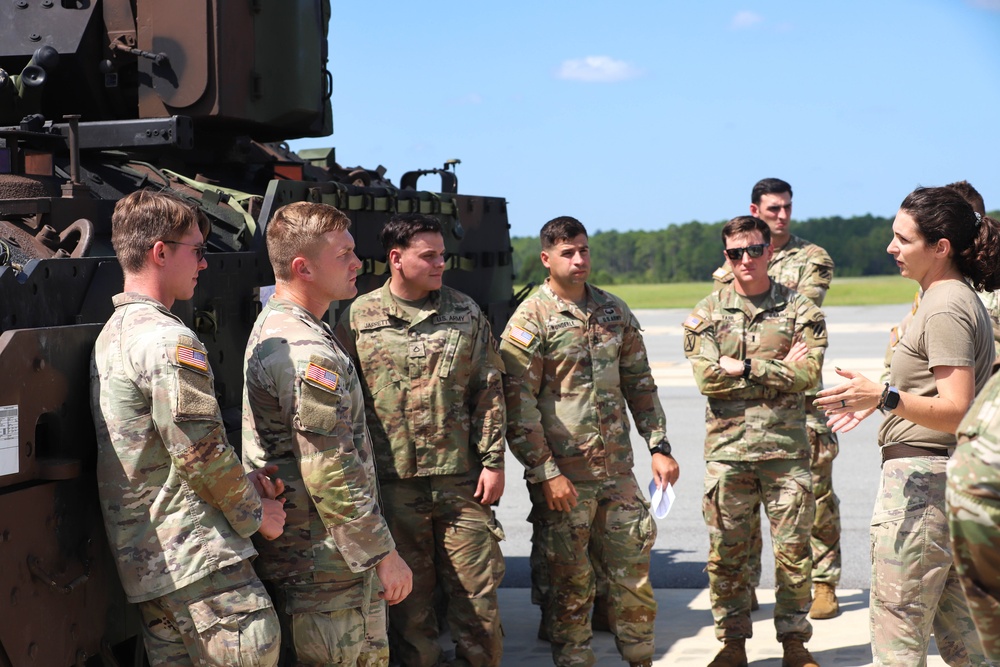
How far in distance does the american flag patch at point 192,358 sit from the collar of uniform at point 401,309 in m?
1.88

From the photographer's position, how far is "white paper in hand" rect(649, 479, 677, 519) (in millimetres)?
5516

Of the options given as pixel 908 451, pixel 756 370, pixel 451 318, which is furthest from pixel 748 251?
pixel 908 451

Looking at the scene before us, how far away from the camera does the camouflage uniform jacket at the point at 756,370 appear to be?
18.9ft

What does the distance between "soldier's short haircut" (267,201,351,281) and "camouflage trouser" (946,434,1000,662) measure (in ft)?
7.72

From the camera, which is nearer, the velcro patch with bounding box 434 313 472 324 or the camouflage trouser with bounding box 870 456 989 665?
the camouflage trouser with bounding box 870 456 989 665

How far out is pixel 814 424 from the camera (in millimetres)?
7035

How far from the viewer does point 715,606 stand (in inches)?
229

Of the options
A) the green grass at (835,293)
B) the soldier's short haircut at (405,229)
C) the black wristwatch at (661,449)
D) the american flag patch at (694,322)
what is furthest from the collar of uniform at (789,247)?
the green grass at (835,293)

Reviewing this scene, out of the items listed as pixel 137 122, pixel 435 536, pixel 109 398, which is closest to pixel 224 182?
pixel 137 122

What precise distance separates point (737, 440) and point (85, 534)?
3.23 m

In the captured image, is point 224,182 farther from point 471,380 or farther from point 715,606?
point 715,606

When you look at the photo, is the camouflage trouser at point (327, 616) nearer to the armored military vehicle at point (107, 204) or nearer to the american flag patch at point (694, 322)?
the armored military vehicle at point (107, 204)

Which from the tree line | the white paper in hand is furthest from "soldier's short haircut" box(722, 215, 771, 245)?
the tree line

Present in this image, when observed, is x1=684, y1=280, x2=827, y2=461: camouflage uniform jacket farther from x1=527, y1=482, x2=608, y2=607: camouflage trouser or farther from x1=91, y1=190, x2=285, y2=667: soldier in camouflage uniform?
x1=91, y1=190, x2=285, y2=667: soldier in camouflage uniform
